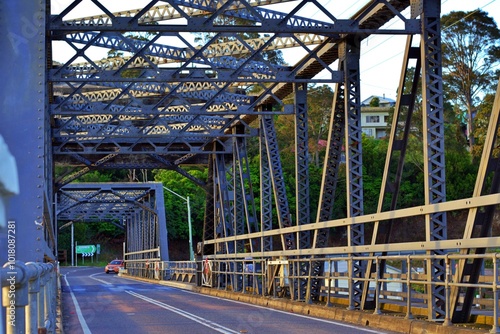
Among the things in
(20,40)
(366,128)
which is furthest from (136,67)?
(366,128)

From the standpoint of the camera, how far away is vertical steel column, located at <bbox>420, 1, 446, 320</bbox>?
52.0ft

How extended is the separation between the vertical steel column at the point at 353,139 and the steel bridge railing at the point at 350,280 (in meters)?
0.71

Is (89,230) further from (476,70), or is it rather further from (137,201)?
(476,70)

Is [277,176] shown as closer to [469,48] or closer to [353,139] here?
[353,139]

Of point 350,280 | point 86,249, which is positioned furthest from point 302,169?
point 86,249

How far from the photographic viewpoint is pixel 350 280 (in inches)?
662

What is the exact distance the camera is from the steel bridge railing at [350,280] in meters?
12.6

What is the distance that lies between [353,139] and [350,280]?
5.20m

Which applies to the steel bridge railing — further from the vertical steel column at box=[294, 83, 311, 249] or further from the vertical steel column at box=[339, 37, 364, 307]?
the vertical steel column at box=[294, 83, 311, 249]

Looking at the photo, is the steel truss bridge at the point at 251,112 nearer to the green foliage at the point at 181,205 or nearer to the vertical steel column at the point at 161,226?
the vertical steel column at the point at 161,226

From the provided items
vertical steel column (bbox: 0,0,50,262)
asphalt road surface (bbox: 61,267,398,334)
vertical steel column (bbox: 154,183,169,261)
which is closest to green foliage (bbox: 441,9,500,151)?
vertical steel column (bbox: 154,183,169,261)

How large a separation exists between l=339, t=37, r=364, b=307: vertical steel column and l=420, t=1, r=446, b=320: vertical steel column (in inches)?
135

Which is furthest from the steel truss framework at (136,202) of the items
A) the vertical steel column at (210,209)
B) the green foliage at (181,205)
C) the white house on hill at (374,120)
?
the white house on hill at (374,120)

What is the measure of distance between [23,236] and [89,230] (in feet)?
342
